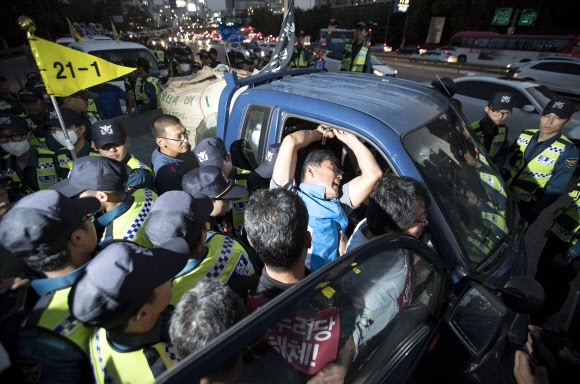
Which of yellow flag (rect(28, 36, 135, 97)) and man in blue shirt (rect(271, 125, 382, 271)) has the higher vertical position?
yellow flag (rect(28, 36, 135, 97))

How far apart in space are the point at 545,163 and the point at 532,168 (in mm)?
121

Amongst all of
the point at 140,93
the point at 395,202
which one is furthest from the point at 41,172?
the point at 395,202

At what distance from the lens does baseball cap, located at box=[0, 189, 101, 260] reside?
1.29 metres

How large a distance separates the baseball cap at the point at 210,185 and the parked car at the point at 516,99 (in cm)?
624

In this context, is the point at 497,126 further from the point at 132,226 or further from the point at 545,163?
the point at 132,226

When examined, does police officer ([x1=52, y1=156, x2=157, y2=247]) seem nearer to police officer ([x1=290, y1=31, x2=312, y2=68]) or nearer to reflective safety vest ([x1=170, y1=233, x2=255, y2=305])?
reflective safety vest ([x1=170, y1=233, x2=255, y2=305])

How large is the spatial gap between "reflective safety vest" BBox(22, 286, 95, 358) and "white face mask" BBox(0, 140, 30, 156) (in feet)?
8.93

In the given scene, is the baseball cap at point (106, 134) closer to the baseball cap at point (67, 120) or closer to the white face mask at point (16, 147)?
the baseball cap at point (67, 120)

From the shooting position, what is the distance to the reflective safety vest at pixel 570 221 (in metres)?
2.48

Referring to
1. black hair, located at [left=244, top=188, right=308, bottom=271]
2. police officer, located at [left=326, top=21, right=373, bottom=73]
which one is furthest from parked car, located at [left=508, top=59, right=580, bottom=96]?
black hair, located at [left=244, top=188, right=308, bottom=271]

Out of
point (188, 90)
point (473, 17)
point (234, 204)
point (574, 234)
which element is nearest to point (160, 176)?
point (234, 204)

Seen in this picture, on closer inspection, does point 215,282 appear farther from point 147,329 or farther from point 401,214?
point 401,214

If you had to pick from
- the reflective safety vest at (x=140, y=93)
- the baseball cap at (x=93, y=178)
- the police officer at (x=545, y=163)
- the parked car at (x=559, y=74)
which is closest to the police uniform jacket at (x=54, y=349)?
the baseball cap at (x=93, y=178)

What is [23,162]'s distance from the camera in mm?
3199
